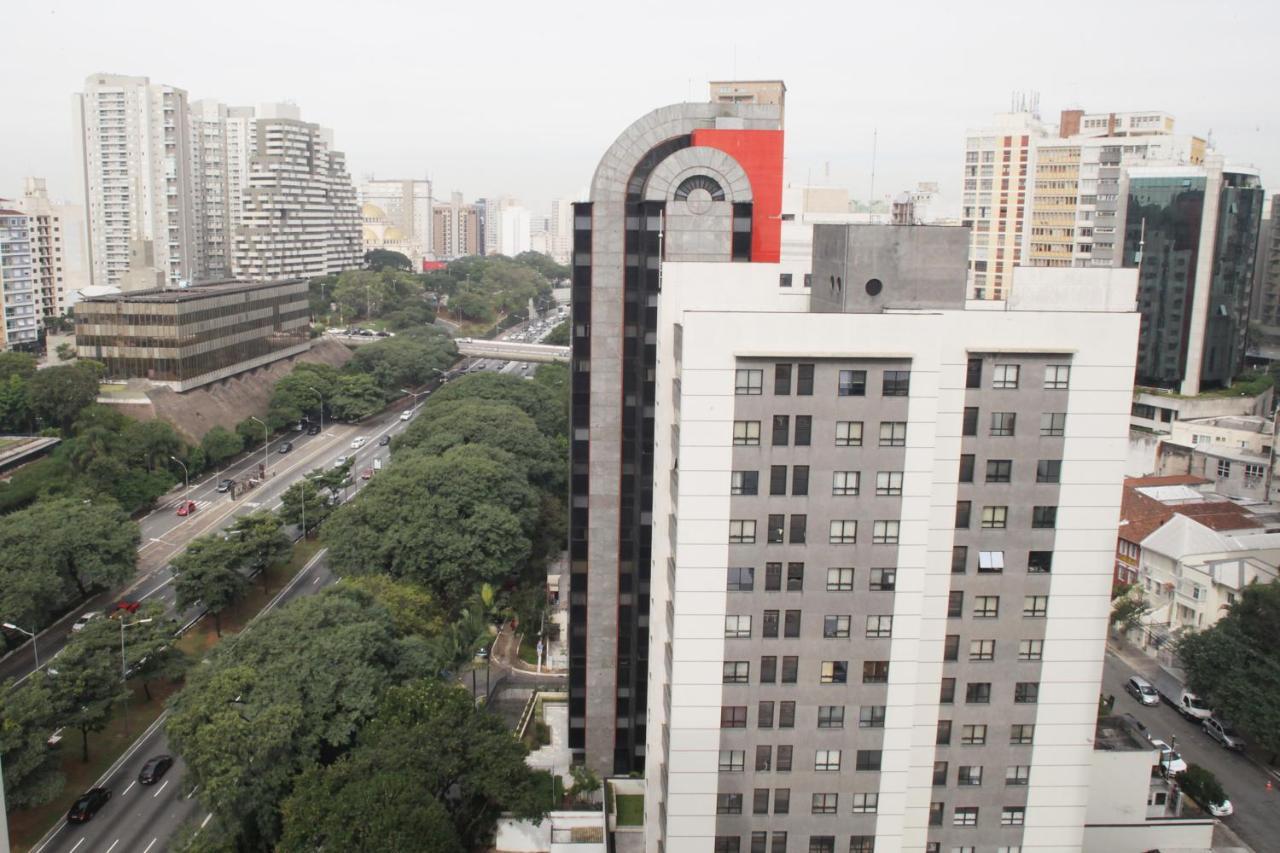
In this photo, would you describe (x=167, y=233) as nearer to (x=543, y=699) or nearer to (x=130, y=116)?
(x=130, y=116)

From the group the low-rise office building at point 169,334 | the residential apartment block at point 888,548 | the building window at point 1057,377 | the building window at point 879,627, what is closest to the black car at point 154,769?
the residential apartment block at point 888,548

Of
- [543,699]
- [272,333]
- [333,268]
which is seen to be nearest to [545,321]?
[333,268]

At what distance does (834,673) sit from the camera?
24.8 meters

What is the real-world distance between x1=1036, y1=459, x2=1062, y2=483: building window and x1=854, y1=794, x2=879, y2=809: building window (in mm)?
8213

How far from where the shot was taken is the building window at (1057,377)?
79.8ft

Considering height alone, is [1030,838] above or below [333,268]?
below

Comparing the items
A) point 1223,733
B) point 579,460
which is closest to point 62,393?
point 579,460

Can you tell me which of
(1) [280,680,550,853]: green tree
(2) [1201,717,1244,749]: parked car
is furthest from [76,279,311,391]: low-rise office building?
(2) [1201,717,1244,749]: parked car

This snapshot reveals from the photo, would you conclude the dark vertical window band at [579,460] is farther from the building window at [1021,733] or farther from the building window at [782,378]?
the building window at [1021,733]

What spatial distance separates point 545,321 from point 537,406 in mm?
99180

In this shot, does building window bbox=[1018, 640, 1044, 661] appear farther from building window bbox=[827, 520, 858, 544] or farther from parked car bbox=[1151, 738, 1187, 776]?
parked car bbox=[1151, 738, 1187, 776]

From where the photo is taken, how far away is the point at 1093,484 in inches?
967

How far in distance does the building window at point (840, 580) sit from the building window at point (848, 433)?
2866mm

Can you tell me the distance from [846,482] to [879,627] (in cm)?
343
